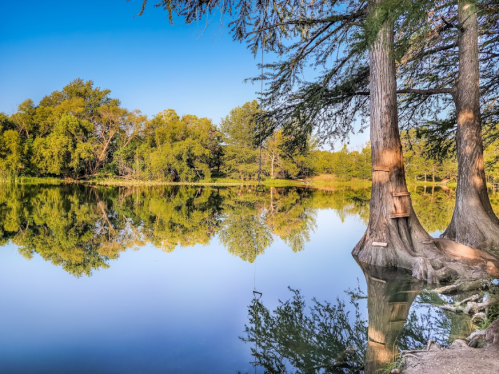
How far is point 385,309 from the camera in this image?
3705mm

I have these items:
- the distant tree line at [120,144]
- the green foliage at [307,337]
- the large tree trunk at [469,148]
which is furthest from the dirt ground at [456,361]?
the distant tree line at [120,144]

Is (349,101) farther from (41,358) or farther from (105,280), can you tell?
(41,358)

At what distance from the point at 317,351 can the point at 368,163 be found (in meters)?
47.8

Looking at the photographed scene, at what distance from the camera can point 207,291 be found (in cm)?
439

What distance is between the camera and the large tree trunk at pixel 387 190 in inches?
219

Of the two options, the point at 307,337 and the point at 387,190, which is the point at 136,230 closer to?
the point at 387,190

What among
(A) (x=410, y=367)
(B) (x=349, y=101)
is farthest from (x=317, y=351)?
(B) (x=349, y=101)

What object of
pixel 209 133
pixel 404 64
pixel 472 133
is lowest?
pixel 472 133

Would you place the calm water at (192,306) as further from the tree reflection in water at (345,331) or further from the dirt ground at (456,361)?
the dirt ground at (456,361)

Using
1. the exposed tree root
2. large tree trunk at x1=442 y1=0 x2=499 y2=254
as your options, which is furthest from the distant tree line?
the exposed tree root

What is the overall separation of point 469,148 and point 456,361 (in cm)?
520

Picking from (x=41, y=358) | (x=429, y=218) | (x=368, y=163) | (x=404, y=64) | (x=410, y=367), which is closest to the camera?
(x=410, y=367)

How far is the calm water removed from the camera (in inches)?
108

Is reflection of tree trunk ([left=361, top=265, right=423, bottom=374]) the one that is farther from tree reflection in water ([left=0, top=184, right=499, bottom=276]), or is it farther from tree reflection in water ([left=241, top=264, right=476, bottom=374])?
tree reflection in water ([left=0, top=184, right=499, bottom=276])
